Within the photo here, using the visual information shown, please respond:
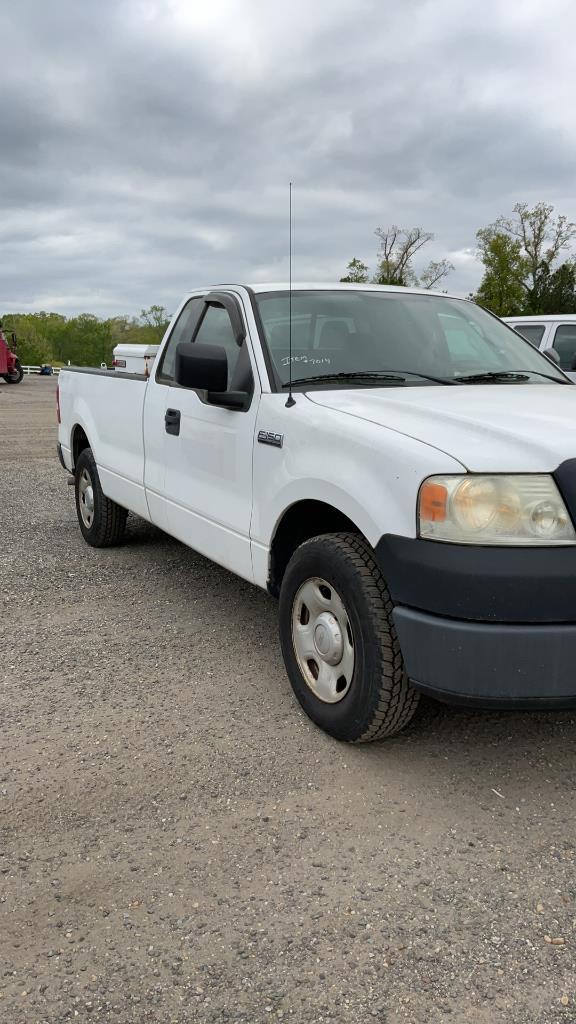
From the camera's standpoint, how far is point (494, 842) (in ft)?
8.54

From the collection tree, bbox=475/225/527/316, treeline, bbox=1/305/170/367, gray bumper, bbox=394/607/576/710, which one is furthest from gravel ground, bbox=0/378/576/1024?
treeline, bbox=1/305/170/367

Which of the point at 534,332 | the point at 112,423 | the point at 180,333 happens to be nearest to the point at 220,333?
the point at 180,333

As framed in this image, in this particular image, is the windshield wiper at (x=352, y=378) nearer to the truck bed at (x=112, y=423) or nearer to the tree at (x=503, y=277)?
the truck bed at (x=112, y=423)

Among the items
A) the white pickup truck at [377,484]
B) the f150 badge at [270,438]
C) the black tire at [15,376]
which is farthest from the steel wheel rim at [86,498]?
the black tire at [15,376]

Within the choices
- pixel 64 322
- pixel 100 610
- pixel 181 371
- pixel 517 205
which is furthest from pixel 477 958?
pixel 64 322

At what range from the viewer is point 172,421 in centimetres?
448

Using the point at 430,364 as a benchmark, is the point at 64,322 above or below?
above

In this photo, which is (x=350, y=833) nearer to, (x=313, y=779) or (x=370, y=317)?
(x=313, y=779)

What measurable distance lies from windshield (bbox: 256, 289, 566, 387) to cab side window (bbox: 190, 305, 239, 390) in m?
0.21

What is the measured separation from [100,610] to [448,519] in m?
2.79

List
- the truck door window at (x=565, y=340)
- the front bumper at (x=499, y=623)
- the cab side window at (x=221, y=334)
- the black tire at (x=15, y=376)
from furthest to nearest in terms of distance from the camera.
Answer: the black tire at (x=15, y=376) < the truck door window at (x=565, y=340) < the cab side window at (x=221, y=334) < the front bumper at (x=499, y=623)

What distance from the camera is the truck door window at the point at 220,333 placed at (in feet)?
13.3

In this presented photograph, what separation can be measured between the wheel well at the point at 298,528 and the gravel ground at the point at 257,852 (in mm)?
565

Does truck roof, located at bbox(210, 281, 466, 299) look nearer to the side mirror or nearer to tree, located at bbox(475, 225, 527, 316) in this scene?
the side mirror
